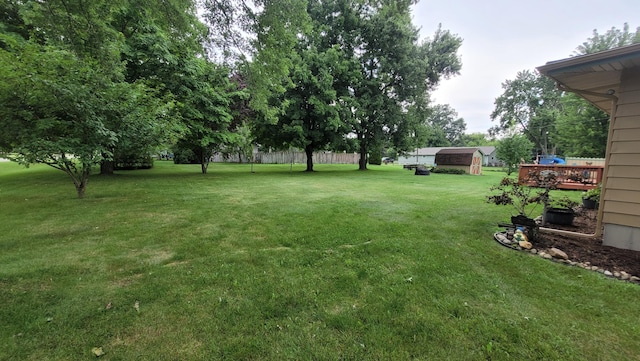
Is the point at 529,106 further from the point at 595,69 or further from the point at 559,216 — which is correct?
the point at 595,69

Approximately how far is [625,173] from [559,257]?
1.46 metres

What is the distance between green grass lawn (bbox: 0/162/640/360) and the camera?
66.6 inches

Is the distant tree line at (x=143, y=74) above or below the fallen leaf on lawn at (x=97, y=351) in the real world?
above

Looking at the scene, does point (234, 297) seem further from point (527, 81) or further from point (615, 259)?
point (527, 81)

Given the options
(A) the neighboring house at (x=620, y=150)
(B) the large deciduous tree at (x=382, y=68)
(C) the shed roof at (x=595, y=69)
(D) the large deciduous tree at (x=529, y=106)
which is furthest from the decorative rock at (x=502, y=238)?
(D) the large deciduous tree at (x=529, y=106)

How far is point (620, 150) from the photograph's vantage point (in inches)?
131

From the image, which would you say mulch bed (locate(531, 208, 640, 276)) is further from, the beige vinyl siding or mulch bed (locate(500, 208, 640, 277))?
the beige vinyl siding

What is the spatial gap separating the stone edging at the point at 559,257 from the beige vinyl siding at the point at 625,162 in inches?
40.5

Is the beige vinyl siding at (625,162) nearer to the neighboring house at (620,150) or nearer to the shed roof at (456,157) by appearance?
the neighboring house at (620,150)

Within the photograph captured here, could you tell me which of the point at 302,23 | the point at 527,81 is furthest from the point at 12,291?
the point at 527,81

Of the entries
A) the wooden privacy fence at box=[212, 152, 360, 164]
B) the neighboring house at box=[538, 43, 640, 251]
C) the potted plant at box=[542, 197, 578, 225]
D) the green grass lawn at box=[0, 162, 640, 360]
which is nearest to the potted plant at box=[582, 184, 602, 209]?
the potted plant at box=[542, 197, 578, 225]

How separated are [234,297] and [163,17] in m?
5.21

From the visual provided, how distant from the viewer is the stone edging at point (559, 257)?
2.62 m

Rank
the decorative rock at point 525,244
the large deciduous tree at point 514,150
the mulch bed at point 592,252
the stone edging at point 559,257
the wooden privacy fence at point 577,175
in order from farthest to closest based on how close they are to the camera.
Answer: the large deciduous tree at point 514,150
the wooden privacy fence at point 577,175
the decorative rock at point 525,244
the mulch bed at point 592,252
the stone edging at point 559,257
